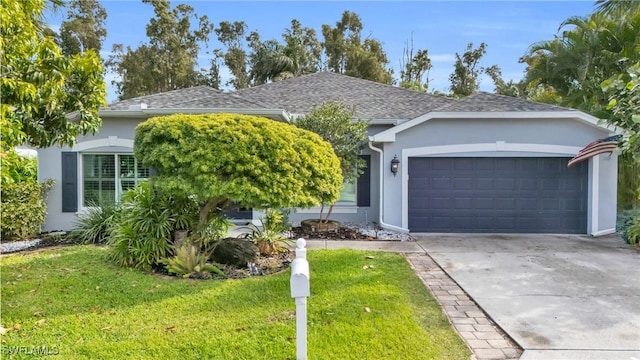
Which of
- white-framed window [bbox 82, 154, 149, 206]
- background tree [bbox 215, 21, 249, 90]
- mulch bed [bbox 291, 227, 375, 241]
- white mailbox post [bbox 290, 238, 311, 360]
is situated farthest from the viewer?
background tree [bbox 215, 21, 249, 90]

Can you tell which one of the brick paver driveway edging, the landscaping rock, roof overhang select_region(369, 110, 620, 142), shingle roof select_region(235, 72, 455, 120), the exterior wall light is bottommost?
the brick paver driveway edging

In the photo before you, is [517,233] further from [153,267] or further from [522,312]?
[153,267]

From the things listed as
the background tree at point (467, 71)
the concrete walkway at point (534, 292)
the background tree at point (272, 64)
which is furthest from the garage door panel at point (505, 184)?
the background tree at point (467, 71)

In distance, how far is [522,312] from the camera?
4.96 meters

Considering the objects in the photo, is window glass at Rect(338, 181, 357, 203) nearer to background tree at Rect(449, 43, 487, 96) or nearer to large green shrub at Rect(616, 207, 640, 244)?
large green shrub at Rect(616, 207, 640, 244)

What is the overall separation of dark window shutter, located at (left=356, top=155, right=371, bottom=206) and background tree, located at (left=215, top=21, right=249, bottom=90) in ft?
67.6

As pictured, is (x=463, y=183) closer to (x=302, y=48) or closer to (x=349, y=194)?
(x=349, y=194)

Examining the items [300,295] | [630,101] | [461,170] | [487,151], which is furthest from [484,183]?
[300,295]

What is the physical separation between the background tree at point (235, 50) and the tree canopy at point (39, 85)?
25.6 metres

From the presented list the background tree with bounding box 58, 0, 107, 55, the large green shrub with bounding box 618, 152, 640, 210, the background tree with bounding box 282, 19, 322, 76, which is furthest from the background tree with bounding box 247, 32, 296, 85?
the large green shrub with bounding box 618, 152, 640, 210

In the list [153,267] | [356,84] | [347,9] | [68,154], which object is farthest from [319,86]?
[347,9]

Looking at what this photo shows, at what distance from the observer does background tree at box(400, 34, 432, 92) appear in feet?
102

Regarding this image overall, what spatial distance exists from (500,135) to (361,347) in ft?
28.9

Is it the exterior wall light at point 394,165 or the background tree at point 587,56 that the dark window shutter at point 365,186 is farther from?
the background tree at point 587,56
